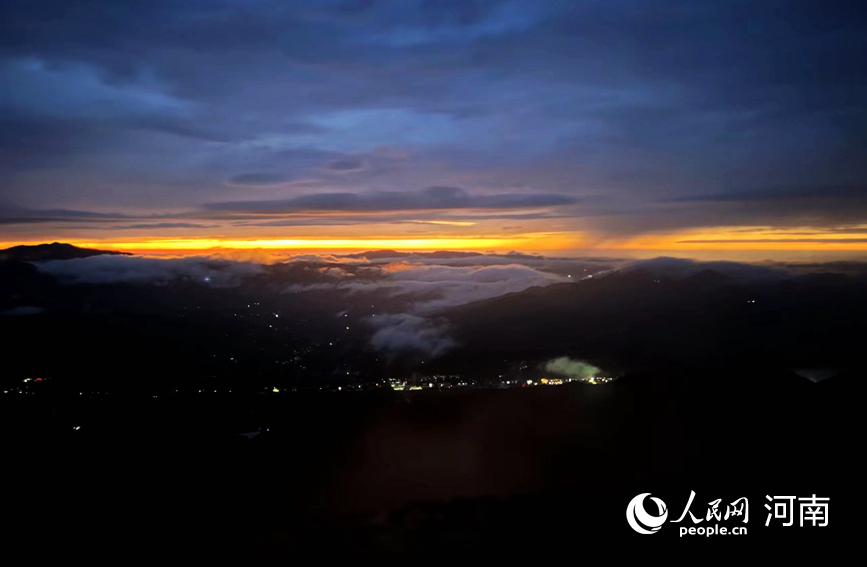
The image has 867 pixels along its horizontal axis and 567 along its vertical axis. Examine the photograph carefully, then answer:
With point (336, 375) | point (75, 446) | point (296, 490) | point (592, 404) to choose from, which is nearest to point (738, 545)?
point (296, 490)

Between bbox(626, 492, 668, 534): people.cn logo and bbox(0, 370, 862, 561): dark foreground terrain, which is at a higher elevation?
bbox(626, 492, 668, 534): people.cn logo

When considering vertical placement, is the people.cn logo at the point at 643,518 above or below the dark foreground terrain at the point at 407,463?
above

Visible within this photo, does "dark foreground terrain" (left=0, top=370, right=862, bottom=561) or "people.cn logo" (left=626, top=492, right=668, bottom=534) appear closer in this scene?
"people.cn logo" (left=626, top=492, right=668, bottom=534)

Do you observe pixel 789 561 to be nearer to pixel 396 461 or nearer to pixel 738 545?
pixel 738 545

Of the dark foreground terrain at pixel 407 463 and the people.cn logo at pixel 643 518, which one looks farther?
the dark foreground terrain at pixel 407 463

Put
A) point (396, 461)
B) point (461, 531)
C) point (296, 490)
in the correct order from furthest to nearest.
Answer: point (396, 461), point (296, 490), point (461, 531)
